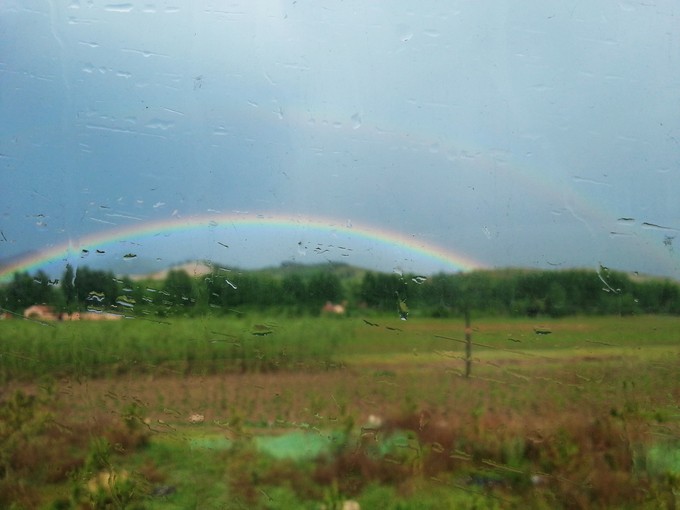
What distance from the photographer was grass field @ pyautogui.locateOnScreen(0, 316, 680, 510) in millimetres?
2727

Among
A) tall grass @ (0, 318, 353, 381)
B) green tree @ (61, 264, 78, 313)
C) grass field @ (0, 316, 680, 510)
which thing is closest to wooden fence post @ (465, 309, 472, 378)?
grass field @ (0, 316, 680, 510)

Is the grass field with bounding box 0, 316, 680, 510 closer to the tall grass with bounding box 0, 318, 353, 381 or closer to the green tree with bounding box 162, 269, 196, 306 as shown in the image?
the tall grass with bounding box 0, 318, 353, 381

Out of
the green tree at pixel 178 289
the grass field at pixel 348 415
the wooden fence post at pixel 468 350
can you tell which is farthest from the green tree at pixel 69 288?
the wooden fence post at pixel 468 350

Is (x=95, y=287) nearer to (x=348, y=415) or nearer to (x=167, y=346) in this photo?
(x=167, y=346)

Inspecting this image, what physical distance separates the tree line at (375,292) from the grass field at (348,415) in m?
0.07

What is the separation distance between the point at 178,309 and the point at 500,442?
5.61ft

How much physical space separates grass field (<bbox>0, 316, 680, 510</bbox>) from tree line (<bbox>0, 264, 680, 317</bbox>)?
0.24 feet

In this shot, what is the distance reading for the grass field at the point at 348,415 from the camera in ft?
8.95

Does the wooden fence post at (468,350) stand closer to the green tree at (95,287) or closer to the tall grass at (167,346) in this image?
the tall grass at (167,346)

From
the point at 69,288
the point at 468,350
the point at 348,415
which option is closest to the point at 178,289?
the point at 69,288

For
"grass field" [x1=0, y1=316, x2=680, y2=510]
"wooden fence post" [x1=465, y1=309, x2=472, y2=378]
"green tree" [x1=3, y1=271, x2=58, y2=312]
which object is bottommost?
"grass field" [x1=0, y1=316, x2=680, y2=510]

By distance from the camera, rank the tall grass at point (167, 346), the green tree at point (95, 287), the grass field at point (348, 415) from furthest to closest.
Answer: the green tree at point (95, 287) → the tall grass at point (167, 346) → the grass field at point (348, 415)

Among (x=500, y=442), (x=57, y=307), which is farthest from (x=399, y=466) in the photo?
(x=57, y=307)

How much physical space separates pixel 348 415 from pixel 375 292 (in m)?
0.62
